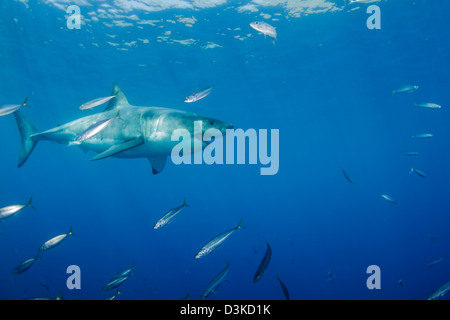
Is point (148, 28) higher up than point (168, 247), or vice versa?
point (148, 28)

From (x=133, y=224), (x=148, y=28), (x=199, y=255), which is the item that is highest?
(x=148, y=28)

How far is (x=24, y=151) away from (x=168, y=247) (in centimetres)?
3083

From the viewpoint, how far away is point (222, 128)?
3.86 meters

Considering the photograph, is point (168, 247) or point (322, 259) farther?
point (168, 247)

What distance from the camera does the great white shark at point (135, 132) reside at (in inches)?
159

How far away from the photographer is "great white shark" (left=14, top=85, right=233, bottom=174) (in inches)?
159

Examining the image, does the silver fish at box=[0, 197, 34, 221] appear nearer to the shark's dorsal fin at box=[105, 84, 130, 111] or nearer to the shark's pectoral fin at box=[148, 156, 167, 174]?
the shark's pectoral fin at box=[148, 156, 167, 174]

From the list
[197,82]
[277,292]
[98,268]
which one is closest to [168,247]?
[98,268]

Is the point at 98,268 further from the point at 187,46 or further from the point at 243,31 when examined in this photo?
the point at 243,31
